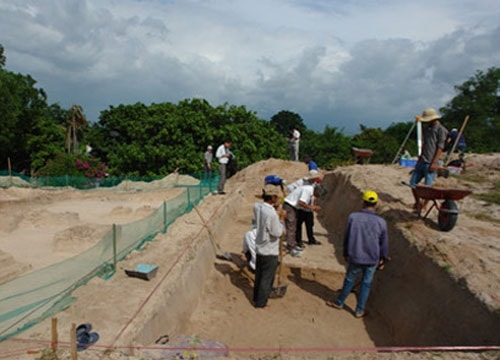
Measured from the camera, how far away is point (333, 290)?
6.49 m

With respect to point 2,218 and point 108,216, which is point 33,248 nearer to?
point 2,218

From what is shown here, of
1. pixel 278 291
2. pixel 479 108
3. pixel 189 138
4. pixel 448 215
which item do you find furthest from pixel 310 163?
pixel 479 108

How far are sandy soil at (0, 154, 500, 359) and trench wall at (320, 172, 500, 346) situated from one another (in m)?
0.01

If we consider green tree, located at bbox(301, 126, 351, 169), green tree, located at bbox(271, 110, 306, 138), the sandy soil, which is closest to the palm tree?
green tree, located at bbox(301, 126, 351, 169)

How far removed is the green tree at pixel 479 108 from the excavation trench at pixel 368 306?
92.0 ft

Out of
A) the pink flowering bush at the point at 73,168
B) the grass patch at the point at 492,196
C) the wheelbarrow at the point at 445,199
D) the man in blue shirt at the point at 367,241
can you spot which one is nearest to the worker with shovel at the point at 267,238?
the man in blue shirt at the point at 367,241

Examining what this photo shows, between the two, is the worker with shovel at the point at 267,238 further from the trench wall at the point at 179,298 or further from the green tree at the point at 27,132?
the green tree at the point at 27,132

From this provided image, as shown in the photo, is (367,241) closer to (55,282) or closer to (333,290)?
(333,290)

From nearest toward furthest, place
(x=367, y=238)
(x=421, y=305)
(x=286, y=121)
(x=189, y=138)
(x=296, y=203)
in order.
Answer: (x=421, y=305), (x=367, y=238), (x=296, y=203), (x=189, y=138), (x=286, y=121)

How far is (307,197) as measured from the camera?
682 cm

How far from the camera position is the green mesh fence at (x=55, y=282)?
3.90m

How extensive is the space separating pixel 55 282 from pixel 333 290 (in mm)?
4254

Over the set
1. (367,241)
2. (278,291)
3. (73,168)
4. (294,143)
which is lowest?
(73,168)

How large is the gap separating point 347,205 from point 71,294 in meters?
7.05
